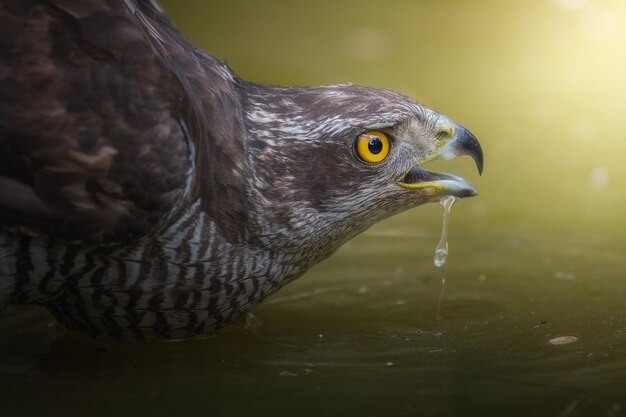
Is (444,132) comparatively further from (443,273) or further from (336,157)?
(443,273)

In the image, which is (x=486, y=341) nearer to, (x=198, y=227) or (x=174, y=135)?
(x=198, y=227)

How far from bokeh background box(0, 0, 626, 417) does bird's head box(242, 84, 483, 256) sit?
0.63 meters

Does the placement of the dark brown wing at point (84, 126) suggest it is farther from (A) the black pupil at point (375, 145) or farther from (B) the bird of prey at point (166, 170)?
(A) the black pupil at point (375, 145)

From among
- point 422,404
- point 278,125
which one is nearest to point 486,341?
point 422,404

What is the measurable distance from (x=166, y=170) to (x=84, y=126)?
0.39 meters

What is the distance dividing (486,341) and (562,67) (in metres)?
5.20

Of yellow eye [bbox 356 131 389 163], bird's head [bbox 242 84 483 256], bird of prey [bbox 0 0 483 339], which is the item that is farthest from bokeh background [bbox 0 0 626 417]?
yellow eye [bbox 356 131 389 163]

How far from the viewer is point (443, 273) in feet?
22.0

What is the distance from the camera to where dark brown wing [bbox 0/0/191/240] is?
180 inches

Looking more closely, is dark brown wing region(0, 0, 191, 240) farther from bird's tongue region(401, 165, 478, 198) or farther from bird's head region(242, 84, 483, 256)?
bird's tongue region(401, 165, 478, 198)

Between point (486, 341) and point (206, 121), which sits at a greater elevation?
point (206, 121)

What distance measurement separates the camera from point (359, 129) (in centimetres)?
543

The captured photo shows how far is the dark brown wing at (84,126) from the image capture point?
4582mm

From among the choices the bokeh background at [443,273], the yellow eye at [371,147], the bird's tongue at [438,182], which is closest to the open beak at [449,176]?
the bird's tongue at [438,182]
